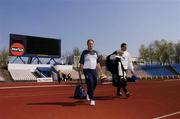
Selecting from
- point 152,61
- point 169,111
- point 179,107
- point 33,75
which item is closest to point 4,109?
point 169,111

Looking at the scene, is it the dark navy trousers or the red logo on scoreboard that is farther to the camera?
the red logo on scoreboard

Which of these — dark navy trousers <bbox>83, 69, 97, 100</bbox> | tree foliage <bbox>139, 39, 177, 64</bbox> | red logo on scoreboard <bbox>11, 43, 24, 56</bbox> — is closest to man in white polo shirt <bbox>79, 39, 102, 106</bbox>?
dark navy trousers <bbox>83, 69, 97, 100</bbox>

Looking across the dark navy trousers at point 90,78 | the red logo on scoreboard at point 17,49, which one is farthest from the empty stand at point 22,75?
the dark navy trousers at point 90,78

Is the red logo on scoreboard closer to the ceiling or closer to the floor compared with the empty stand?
closer to the ceiling

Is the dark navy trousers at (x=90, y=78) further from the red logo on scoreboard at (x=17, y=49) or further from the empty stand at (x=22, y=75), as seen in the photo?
the empty stand at (x=22, y=75)

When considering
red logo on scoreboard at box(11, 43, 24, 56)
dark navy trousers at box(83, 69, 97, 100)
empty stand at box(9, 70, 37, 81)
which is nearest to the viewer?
dark navy trousers at box(83, 69, 97, 100)

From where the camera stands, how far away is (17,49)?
210 feet

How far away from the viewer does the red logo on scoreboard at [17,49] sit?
63781mm

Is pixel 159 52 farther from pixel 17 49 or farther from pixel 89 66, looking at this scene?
pixel 89 66

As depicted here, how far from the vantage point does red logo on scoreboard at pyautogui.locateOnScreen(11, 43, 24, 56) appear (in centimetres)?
6378

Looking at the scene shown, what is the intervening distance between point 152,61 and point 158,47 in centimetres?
480

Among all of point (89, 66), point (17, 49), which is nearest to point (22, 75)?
point (17, 49)

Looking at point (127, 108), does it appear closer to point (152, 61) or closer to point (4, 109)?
point (4, 109)

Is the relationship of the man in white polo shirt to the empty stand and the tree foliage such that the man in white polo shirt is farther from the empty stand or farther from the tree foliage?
the tree foliage
